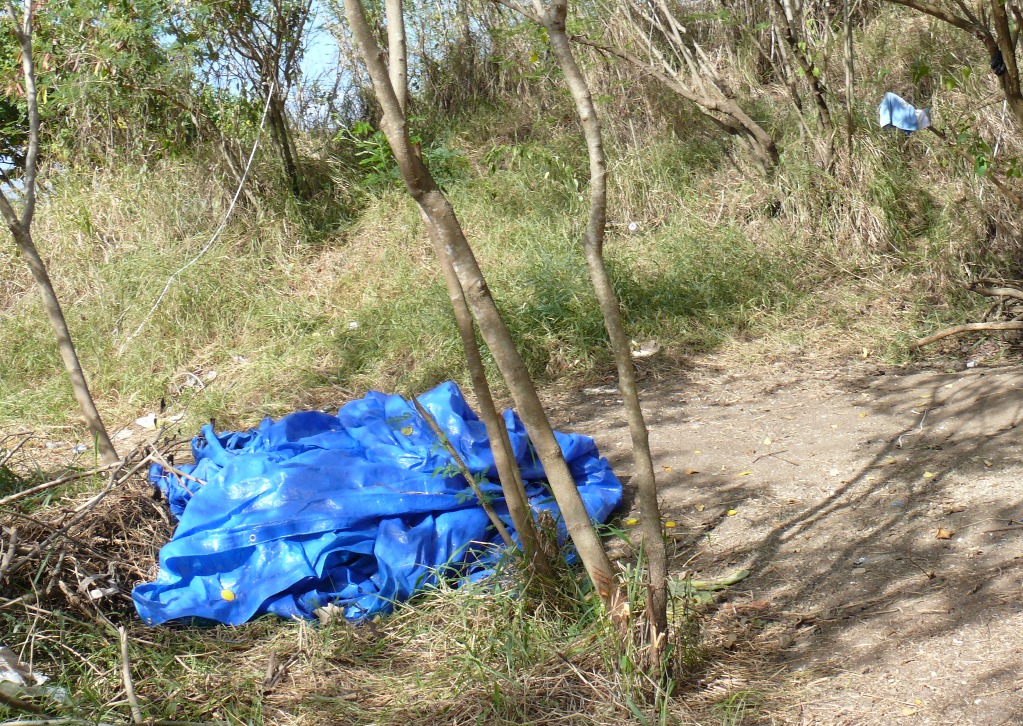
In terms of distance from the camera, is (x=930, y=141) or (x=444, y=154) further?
(x=444, y=154)

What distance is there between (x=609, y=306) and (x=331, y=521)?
1.37 meters

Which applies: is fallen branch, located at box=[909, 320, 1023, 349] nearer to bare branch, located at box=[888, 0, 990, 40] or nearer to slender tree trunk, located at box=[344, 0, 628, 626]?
bare branch, located at box=[888, 0, 990, 40]

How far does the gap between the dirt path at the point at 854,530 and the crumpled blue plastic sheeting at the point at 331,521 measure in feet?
1.99

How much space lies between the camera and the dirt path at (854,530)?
7.70 ft

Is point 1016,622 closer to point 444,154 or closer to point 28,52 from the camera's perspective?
point 28,52

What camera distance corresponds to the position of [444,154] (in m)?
7.75

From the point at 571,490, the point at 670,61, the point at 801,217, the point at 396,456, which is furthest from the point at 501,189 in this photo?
the point at 571,490

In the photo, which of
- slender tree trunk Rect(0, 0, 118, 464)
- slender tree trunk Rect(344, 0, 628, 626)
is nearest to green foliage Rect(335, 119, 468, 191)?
slender tree trunk Rect(0, 0, 118, 464)

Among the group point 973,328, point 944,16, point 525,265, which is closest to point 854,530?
point 944,16

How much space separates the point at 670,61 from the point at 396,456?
4.98 m

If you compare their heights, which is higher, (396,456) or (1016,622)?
(396,456)

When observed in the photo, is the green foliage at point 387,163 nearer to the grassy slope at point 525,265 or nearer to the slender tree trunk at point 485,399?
the grassy slope at point 525,265

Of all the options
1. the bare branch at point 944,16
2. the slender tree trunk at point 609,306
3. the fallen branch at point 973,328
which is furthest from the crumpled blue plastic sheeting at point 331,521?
the fallen branch at point 973,328

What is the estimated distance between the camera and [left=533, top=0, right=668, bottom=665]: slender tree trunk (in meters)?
2.16
